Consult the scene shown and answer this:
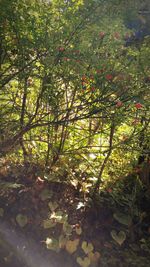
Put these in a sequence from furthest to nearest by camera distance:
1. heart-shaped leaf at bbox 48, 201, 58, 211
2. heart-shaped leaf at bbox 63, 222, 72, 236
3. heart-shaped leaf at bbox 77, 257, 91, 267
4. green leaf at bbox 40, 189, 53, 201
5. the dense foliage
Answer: green leaf at bbox 40, 189, 53, 201 → heart-shaped leaf at bbox 48, 201, 58, 211 → heart-shaped leaf at bbox 63, 222, 72, 236 → heart-shaped leaf at bbox 77, 257, 91, 267 → the dense foliage

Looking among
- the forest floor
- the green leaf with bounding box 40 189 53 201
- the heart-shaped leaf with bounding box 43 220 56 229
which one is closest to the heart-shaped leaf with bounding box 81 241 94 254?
the forest floor

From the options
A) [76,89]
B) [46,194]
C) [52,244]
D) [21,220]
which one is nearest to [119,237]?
[52,244]

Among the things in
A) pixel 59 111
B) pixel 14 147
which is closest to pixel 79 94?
pixel 59 111

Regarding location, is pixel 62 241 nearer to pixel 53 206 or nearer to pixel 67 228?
pixel 67 228

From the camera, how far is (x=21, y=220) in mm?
2877

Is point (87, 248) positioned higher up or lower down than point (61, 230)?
lower down

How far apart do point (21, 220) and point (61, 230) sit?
397mm

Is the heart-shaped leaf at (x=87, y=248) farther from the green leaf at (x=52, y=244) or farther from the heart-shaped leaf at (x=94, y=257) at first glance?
the green leaf at (x=52, y=244)

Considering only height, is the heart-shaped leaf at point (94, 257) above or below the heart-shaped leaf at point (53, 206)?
below

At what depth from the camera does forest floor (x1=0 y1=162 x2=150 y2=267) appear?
2695mm

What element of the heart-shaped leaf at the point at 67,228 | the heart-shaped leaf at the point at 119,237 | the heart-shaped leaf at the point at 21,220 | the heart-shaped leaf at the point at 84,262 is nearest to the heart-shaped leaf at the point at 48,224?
the heart-shaped leaf at the point at 67,228

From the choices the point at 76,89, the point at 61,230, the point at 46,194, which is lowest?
the point at 61,230

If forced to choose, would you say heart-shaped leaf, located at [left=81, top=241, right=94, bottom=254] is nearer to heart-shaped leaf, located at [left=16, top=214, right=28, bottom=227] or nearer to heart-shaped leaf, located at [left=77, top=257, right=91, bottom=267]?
heart-shaped leaf, located at [left=77, top=257, right=91, bottom=267]

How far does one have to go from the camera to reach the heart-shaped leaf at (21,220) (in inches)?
113
